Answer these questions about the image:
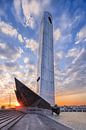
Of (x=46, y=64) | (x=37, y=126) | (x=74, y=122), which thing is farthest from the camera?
(x=46, y=64)

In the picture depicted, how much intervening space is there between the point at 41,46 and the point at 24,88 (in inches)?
2165

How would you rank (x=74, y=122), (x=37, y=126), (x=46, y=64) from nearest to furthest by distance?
1. (x=37, y=126)
2. (x=74, y=122)
3. (x=46, y=64)

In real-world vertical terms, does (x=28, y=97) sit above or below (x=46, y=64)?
below

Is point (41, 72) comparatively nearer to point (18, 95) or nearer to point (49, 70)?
point (49, 70)

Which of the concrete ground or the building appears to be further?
the building

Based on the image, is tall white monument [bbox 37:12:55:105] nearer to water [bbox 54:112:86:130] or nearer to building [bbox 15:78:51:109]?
building [bbox 15:78:51:109]

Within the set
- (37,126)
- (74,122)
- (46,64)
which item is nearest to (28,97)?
(46,64)

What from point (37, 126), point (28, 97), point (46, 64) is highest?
point (46, 64)

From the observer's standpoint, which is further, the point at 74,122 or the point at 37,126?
the point at 74,122

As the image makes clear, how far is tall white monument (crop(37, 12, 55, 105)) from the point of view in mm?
132288

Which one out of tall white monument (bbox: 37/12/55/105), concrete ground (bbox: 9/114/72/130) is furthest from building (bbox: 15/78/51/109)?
concrete ground (bbox: 9/114/72/130)

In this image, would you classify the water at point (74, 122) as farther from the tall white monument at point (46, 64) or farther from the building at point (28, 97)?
the tall white monument at point (46, 64)

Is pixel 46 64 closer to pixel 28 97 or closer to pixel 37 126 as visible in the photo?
pixel 28 97

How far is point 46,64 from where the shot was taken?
445 ft
